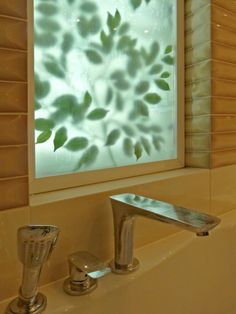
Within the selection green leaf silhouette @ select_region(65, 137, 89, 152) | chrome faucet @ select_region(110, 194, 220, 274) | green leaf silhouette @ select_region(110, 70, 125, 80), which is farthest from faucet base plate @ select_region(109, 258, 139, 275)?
green leaf silhouette @ select_region(110, 70, 125, 80)

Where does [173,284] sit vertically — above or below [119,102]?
below

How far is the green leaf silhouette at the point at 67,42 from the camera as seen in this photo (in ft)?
2.51

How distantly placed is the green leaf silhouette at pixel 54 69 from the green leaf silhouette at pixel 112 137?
227 millimetres

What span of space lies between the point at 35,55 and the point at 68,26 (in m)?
0.14

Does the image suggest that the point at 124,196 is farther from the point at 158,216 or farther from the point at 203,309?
the point at 203,309

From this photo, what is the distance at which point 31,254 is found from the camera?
1.50ft

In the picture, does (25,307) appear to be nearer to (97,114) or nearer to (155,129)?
(97,114)

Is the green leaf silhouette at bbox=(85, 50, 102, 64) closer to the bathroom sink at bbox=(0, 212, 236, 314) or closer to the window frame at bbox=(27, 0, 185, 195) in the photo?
the window frame at bbox=(27, 0, 185, 195)

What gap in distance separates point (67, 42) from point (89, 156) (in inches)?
12.8

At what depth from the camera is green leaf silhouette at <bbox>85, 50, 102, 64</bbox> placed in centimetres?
82

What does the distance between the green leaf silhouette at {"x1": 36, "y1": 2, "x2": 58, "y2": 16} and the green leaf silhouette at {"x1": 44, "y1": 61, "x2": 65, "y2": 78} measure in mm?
128

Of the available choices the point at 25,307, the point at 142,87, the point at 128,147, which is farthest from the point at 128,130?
the point at 25,307

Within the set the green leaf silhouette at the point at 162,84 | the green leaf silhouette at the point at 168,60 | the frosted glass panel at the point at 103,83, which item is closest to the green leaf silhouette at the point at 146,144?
the frosted glass panel at the point at 103,83

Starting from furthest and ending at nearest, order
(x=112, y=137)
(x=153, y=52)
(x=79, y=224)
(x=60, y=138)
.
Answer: (x=153, y=52)
(x=112, y=137)
(x=60, y=138)
(x=79, y=224)
